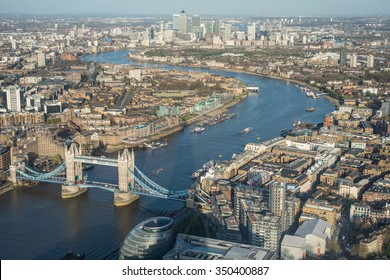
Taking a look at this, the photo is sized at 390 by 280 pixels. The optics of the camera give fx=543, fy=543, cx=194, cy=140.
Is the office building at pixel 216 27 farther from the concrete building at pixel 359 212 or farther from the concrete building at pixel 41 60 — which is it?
the concrete building at pixel 359 212

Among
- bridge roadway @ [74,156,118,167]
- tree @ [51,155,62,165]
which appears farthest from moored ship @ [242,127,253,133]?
bridge roadway @ [74,156,118,167]

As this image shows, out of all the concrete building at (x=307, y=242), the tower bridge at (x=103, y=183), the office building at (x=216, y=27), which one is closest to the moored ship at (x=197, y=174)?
the tower bridge at (x=103, y=183)

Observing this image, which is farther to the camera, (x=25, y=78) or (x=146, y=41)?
(x=146, y=41)

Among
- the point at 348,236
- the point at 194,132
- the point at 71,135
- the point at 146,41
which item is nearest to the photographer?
the point at 348,236

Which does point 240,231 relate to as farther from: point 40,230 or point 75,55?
point 75,55

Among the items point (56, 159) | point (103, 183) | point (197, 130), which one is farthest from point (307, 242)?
point (197, 130)
